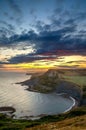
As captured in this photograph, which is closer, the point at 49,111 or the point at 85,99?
the point at 49,111

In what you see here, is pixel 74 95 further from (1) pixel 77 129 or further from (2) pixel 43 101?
(1) pixel 77 129

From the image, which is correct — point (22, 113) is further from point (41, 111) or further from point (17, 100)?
point (17, 100)

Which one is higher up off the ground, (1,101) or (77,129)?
(77,129)

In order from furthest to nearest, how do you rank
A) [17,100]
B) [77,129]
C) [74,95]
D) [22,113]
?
[74,95] → [17,100] → [22,113] → [77,129]

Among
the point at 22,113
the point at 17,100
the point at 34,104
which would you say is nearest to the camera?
the point at 22,113

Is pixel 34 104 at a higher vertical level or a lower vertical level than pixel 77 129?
lower

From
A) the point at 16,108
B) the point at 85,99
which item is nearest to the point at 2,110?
the point at 16,108

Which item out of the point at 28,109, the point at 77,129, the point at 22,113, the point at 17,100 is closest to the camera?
the point at 77,129

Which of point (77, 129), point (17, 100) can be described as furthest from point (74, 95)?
point (77, 129)

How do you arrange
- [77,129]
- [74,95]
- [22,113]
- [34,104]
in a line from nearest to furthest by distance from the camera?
[77,129]
[22,113]
[34,104]
[74,95]

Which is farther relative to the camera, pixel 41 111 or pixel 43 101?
pixel 43 101
